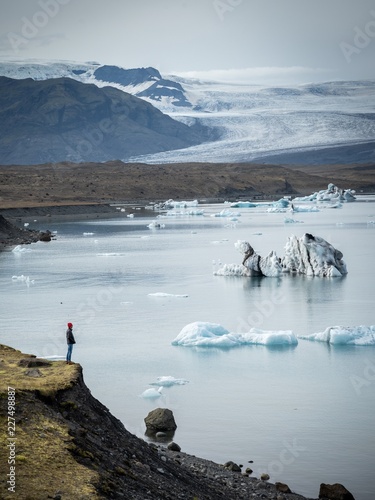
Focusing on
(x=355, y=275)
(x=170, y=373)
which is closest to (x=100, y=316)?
(x=170, y=373)

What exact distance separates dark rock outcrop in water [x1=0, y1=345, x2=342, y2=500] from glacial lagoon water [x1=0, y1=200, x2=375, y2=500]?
3.59 ft

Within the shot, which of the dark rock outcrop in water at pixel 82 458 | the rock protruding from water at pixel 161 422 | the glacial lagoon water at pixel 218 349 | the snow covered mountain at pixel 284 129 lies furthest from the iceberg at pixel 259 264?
the snow covered mountain at pixel 284 129

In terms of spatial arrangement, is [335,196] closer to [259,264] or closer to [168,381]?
[259,264]

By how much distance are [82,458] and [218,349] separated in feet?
33.3

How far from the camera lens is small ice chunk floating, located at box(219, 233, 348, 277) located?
100 ft

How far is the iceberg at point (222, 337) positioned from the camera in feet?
61.7

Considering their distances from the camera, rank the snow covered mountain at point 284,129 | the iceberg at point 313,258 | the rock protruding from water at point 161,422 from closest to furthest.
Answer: the rock protruding from water at point 161,422 → the iceberg at point 313,258 → the snow covered mountain at point 284,129

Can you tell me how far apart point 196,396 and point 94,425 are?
5043 mm

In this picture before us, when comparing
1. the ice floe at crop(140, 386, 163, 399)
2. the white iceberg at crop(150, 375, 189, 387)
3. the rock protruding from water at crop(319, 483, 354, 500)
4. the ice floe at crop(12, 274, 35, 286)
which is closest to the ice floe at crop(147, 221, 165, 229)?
the ice floe at crop(12, 274, 35, 286)

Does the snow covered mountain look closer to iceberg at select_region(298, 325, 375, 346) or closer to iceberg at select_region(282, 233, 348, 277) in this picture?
iceberg at select_region(282, 233, 348, 277)

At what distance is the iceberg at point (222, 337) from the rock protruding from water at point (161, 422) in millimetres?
5875

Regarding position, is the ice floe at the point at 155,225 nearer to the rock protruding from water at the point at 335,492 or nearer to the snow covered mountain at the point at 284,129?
the rock protruding from water at the point at 335,492

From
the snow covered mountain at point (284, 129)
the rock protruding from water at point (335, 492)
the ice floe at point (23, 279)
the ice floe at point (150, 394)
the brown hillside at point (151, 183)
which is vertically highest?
the snow covered mountain at point (284, 129)

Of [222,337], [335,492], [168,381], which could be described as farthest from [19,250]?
[335,492]
